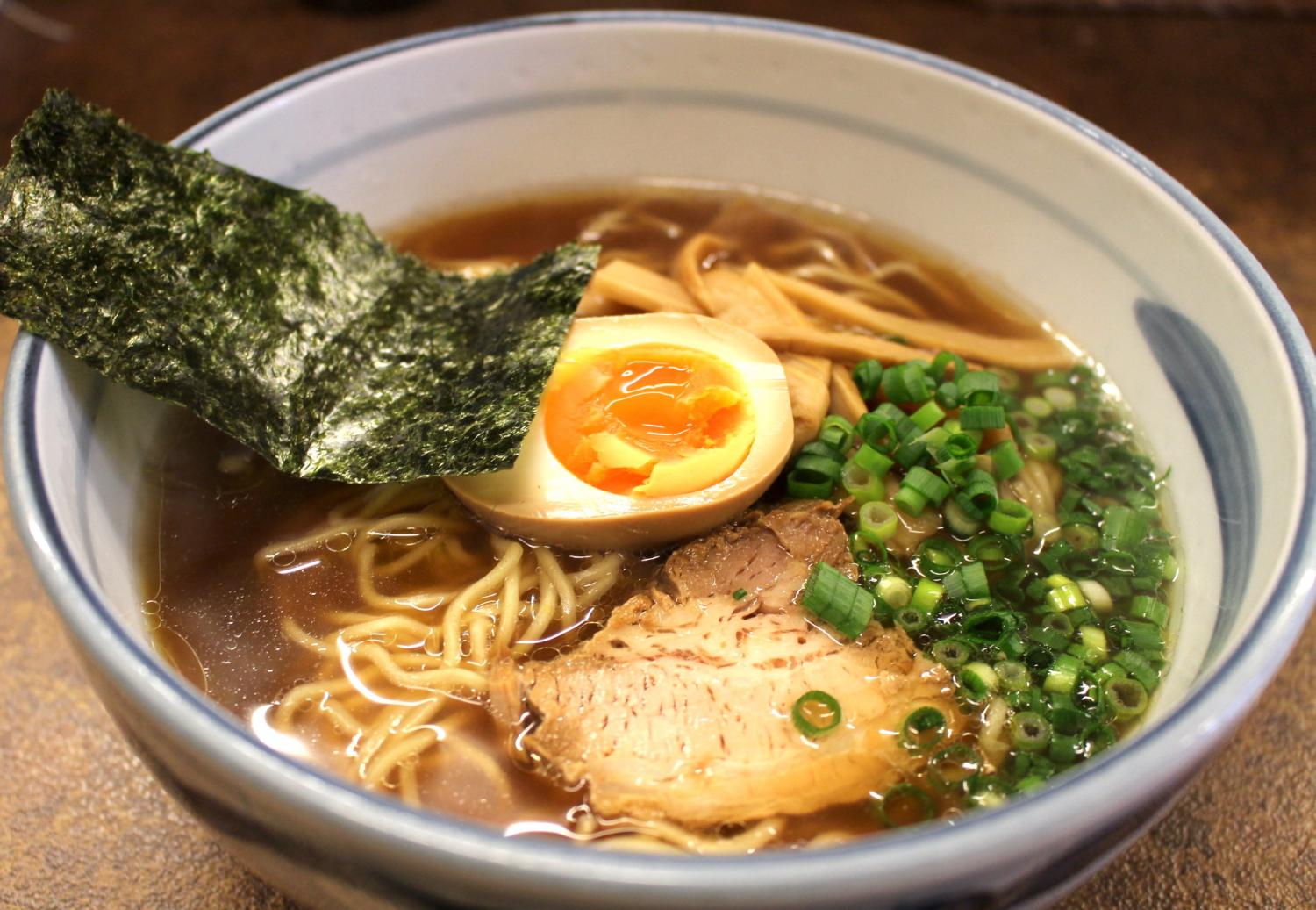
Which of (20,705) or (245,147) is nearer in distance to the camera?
(20,705)

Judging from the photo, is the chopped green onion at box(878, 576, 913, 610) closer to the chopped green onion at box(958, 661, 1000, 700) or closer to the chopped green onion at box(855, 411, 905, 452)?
the chopped green onion at box(958, 661, 1000, 700)

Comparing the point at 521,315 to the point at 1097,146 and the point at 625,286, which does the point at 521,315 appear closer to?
the point at 625,286

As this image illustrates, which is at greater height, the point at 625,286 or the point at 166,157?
the point at 166,157

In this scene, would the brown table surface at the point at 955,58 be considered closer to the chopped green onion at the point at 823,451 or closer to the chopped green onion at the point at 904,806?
the chopped green onion at the point at 904,806

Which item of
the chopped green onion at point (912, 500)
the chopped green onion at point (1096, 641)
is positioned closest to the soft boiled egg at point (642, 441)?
the chopped green onion at point (912, 500)

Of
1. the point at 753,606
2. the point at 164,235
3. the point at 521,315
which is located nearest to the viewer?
the point at 753,606

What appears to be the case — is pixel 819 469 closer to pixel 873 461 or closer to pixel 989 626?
pixel 873 461

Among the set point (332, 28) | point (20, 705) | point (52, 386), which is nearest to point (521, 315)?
point (52, 386)
